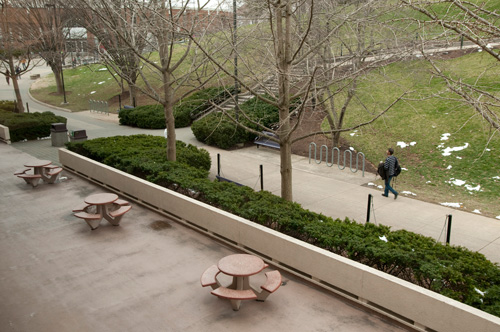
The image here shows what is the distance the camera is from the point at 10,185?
13.3 m

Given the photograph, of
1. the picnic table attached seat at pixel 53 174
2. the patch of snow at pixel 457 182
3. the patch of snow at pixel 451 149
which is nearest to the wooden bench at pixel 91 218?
the picnic table attached seat at pixel 53 174

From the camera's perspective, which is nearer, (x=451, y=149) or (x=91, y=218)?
(x=91, y=218)

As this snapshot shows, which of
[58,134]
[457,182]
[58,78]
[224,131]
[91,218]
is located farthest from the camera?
[58,78]

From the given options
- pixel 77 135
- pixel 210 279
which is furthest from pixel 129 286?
pixel 77 135

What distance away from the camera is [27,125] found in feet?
66.5

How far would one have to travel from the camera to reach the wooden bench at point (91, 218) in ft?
31.3

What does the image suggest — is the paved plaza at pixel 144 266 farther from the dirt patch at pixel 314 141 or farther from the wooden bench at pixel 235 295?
the dirt patch at pixel 314 141

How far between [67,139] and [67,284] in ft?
42.7

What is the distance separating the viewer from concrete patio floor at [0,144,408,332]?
20.9ft

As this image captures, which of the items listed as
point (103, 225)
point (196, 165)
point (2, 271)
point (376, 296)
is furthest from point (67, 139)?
point (376, 296)

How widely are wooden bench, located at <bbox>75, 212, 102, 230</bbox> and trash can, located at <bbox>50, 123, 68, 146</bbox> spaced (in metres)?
10.4

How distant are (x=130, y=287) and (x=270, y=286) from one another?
2396 millimetres

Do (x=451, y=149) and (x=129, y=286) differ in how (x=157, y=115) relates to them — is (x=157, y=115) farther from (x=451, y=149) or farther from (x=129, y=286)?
(x=129, y=286)

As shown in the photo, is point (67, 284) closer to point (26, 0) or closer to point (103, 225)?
point (103, 225)
